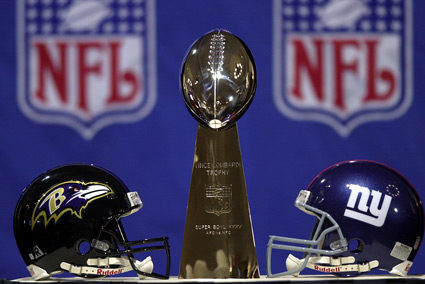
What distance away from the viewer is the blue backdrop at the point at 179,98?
2197 mm

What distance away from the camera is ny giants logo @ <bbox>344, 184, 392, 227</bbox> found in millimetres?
1413

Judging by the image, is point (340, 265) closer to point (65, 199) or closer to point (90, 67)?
point (65, 199)

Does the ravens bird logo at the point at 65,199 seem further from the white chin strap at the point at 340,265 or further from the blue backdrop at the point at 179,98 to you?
the blue backdrop at the point at 179,98

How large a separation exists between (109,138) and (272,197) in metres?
0.54

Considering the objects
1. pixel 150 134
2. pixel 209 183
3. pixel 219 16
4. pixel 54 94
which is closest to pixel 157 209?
pixel 150 134

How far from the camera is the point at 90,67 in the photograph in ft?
7.29

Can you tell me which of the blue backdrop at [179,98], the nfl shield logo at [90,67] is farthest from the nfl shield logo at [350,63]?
the nfl shield logo at [90,67]

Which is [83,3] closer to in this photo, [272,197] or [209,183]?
[272,197]

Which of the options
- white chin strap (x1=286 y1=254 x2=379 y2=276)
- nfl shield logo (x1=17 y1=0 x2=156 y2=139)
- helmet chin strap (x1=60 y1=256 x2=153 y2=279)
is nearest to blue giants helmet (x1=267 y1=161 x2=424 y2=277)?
white chin strap (x1=286 y1=254 x2=379 y2=276)

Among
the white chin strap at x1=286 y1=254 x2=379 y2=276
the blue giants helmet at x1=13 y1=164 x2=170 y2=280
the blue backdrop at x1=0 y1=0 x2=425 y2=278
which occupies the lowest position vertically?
the white chin strap at x1=286 y1=254 x2=379 y2=276

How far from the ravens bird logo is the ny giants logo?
19.6 inches

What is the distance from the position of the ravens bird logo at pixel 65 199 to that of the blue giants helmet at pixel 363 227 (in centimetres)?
38

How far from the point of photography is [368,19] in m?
2.20

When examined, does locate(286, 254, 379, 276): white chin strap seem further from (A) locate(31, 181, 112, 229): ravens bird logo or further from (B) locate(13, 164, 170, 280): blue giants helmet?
(A) locate(31, 181, 112, 229): ravens bird logo
